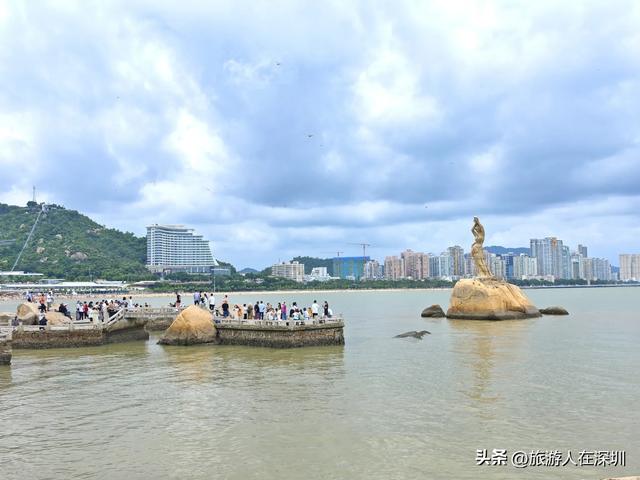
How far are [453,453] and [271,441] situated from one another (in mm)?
5178

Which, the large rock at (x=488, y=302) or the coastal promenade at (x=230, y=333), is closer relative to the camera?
the coastal promenade at (x=230, y=333)

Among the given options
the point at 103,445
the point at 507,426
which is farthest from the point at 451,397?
the point at 103,445

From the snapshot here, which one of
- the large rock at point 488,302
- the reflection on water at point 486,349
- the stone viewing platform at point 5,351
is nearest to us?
the reflection on water at point 486,349

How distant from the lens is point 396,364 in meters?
30.5

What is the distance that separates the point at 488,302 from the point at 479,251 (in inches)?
315

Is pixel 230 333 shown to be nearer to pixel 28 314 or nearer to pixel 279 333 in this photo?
pixel 279 333

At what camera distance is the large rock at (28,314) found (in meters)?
39.5

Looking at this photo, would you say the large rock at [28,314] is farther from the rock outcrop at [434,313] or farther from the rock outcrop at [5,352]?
the rock outcrop at [434,313]

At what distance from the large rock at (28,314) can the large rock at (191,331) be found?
9452 mm

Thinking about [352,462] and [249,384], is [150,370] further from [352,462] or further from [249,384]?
A: [352,462]

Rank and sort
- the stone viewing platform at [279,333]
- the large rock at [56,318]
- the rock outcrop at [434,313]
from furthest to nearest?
the rock outcrop at [434,313] < the large rock at [56,318] < the stone viewing platform at [279,333]

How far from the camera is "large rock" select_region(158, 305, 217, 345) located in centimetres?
3781

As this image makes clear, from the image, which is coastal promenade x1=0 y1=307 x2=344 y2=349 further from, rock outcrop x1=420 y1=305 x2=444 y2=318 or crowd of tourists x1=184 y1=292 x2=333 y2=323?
rock outcrop x1=420 y1=305 x2=444 y2=318

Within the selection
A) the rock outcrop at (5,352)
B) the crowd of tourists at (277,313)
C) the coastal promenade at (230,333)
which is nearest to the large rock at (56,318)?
the coastal promenade at (230,333)
